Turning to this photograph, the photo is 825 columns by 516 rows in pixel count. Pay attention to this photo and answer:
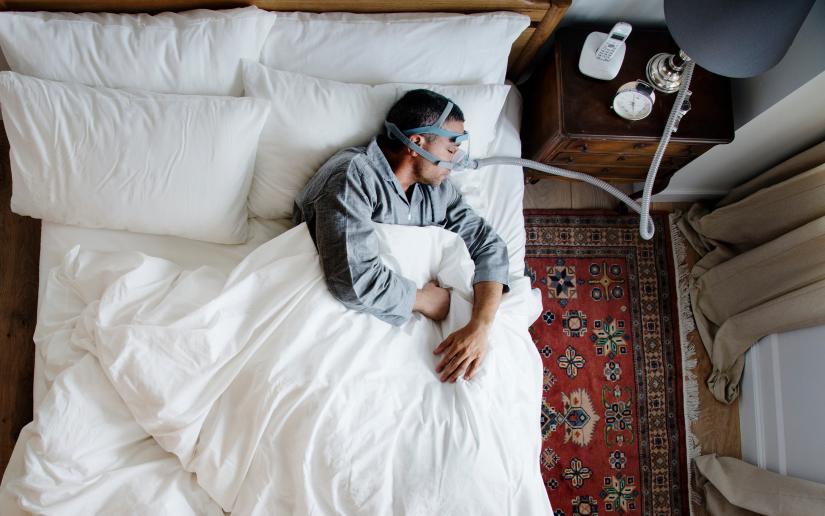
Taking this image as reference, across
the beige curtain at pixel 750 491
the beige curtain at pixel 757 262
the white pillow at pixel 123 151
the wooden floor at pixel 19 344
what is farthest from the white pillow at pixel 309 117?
the beige curtain at pixel 750 491

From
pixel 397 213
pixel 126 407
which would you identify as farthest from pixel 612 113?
pixel 126 407

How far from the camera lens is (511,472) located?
1.35 m

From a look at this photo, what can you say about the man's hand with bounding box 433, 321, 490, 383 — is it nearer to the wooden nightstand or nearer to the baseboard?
the wooden nightstand

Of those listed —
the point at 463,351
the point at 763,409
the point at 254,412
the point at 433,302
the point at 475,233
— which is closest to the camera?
the point at 254,412

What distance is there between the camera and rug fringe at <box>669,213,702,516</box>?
1996mm

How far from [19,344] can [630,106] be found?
6.37 ft

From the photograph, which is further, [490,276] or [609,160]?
[609,160]

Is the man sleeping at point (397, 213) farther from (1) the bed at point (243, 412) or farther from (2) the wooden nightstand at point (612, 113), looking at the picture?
(2) the wooden nightstand at point (612, 113)

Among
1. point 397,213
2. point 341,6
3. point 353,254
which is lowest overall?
point 353,254

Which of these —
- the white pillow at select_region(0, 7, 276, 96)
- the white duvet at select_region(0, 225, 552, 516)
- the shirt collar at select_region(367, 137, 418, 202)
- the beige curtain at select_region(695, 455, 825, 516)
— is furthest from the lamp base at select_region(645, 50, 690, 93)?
the beige curtain at select_region(695, 455, 825, 516)

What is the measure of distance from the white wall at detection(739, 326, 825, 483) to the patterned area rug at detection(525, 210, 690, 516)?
0.73ft

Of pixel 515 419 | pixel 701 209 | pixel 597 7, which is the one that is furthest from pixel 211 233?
pixel 701 209

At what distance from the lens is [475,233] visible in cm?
164

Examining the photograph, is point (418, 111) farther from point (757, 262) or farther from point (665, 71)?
Answer: point (757, 262)
